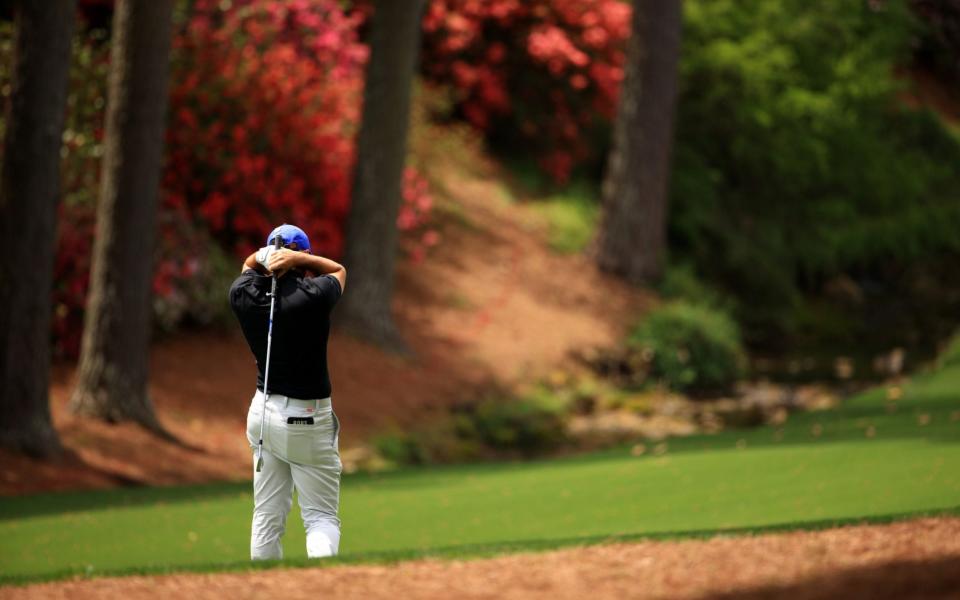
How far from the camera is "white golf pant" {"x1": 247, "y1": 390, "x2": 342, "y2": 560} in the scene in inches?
315

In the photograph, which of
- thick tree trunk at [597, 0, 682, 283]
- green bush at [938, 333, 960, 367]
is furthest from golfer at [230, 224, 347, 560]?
thick tree trunk at [597, 0, 682, 283]

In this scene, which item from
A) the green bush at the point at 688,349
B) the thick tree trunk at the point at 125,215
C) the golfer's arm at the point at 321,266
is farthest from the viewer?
the green bush at the point at 688,349

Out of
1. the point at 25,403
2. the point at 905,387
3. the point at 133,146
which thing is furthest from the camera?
the point at 905,387

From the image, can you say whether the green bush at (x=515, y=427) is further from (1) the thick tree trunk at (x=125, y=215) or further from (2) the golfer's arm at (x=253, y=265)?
(2) the golfer's arm at (x=253, y=265)

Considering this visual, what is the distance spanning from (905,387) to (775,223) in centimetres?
1078

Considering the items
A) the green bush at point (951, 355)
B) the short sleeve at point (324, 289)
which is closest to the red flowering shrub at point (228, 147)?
the green bush at point (951, 355)

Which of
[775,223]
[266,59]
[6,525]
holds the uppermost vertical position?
[266,59]

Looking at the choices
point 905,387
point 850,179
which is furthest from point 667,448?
point 850,179

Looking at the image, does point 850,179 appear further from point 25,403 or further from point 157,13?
point 25,403

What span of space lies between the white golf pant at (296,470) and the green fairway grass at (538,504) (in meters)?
0.23

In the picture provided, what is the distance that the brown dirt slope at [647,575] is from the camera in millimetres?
7156

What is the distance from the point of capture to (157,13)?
51.8ft

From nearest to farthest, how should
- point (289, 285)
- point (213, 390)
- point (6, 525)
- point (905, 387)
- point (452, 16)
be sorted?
point (289, 285) → point (6, 525) → point (213, 390) → point (905, 387) → point (452, 16)

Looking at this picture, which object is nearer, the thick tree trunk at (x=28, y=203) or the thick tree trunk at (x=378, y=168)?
the thick tree trunk at (x=28, y=203)
